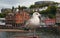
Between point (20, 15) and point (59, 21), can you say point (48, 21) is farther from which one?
point (20, 15)

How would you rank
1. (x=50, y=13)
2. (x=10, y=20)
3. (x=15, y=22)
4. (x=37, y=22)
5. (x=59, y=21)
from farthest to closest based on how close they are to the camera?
(x=50, y=13)
(x=10, y=20)
(x=15, y=22)
(x=59, y=21)
(x=37, y=22)

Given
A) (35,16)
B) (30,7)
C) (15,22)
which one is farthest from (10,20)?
(35,16)

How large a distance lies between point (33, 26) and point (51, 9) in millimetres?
40125

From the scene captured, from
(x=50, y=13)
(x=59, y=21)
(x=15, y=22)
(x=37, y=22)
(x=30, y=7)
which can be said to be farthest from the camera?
(x=30, y=7)

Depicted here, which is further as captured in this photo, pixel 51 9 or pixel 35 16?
pixel 51 9

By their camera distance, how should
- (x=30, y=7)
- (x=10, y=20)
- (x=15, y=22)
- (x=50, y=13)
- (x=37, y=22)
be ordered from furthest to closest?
(x=30, y=7) < (x=50, y=13) < (x=10, y=20) < (x=15, y=22) < (x=37, y=22)

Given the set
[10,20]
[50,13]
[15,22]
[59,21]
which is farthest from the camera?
[50,13]

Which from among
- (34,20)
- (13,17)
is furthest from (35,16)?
(13,17)

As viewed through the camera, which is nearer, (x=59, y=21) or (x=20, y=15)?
(x=59, y=21)

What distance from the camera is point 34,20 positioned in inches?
342

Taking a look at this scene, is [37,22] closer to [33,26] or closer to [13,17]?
[33,26]

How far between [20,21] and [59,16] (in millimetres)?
6140

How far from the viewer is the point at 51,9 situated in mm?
48625

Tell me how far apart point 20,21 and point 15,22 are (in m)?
1.30
